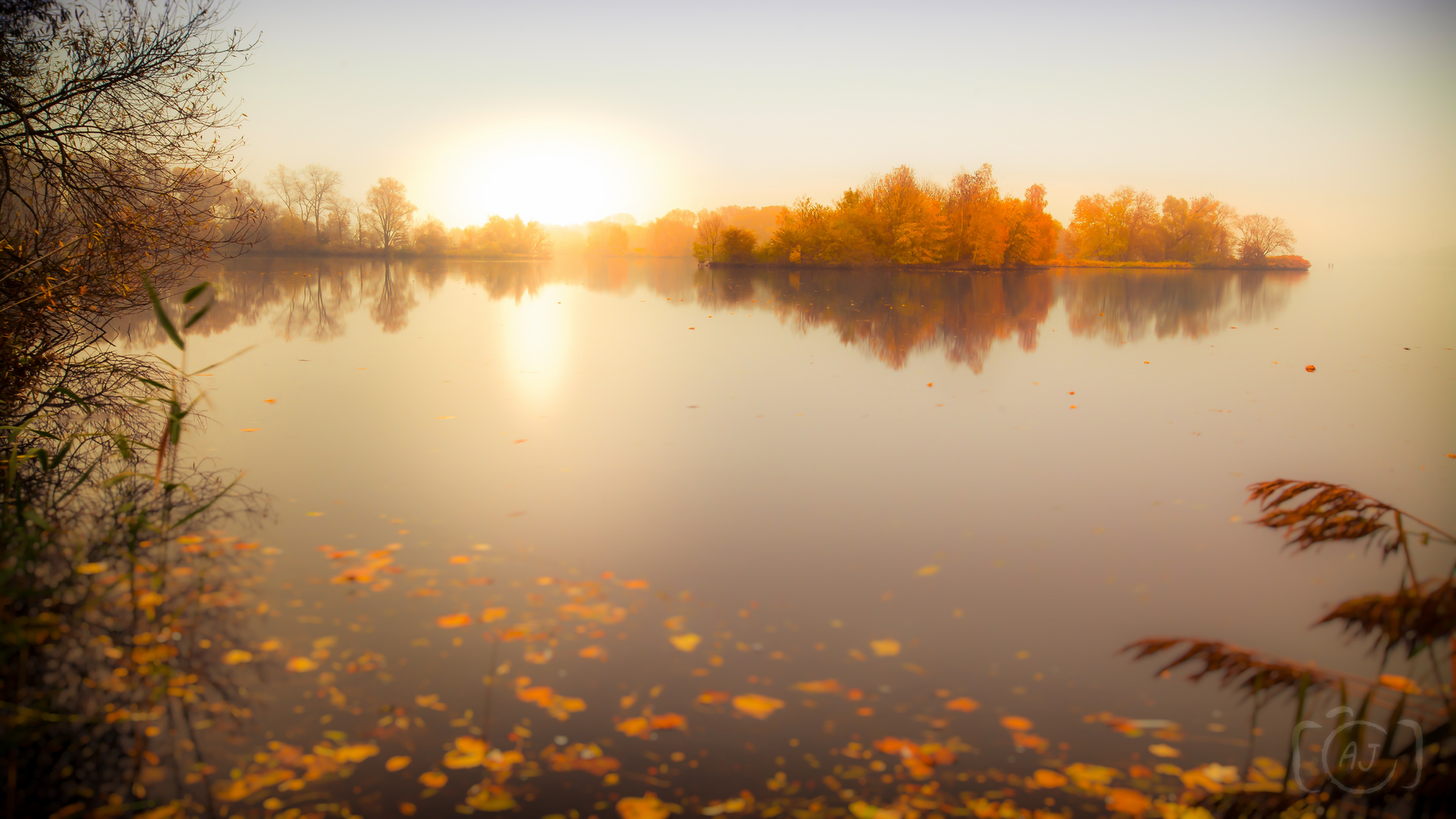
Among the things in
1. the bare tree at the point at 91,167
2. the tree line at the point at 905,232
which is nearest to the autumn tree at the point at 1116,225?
the tree line at the point at 905,232

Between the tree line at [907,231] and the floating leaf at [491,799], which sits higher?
the tree line at [907,231]

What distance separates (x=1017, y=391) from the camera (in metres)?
11.3

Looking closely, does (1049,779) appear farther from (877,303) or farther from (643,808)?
(877,303)

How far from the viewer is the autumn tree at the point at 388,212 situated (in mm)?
85688

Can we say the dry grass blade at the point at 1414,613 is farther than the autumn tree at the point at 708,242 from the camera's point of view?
No

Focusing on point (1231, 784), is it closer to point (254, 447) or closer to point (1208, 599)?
point (1208, 599)

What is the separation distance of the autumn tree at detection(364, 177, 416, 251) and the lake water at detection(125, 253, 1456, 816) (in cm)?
8034

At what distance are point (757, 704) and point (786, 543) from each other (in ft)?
6.96

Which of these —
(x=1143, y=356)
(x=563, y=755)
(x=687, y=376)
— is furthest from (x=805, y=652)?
(x=1143, y=356)

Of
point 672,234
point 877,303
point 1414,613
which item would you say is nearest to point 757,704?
point 1414,613

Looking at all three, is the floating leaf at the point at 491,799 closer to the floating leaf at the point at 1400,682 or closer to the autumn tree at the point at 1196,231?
the floating leaf at the point at 1400,682

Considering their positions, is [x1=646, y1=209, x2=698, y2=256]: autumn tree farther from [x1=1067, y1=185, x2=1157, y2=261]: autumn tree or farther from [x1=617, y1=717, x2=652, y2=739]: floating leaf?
[x1=617, y1=717, x2=652, y2=739]: floating leaf

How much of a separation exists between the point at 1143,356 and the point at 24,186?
19375mm

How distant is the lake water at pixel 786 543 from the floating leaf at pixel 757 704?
4cm
